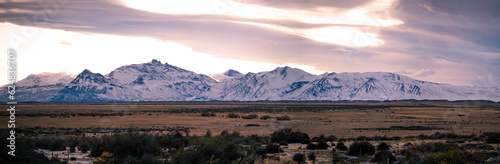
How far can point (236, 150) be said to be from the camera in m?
20.2

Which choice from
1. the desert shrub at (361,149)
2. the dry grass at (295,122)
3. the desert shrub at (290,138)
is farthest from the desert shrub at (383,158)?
the dry grass at (295,122)

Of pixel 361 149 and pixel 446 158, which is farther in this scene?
pixel 361 149

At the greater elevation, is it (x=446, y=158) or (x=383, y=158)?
(x=446, y=158)

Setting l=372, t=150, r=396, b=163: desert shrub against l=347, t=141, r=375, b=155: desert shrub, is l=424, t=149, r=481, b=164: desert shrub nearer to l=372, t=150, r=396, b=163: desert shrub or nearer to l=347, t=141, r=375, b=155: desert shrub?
l=372, t=150, r=396, b=163: desert shrub

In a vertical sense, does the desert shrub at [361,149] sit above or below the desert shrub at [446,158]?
below

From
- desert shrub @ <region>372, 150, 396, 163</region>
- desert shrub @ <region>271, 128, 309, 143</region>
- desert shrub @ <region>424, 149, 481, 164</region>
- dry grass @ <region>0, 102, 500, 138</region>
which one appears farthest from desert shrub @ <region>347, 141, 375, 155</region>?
dry grass @ <region>0, 102, 500, 138</region>

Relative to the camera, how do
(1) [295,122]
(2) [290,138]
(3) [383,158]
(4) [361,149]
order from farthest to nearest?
(1) [295,122] < (2) [290,138] < (4) [361,149] < (3) [383,158]

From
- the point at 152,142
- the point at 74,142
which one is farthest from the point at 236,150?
the point at 74,142

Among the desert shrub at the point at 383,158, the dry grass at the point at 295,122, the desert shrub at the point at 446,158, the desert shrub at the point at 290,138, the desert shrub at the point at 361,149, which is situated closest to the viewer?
the desert shrub at the point at 446,158

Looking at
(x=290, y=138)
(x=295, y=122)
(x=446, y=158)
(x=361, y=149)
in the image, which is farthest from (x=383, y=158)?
(x=295, y=122)

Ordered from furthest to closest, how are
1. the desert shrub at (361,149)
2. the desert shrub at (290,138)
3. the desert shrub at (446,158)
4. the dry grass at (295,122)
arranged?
the dry grass at (295,122), the desert shrub at (290,138), the desert shrub at (361,149), the desert shrub at (446,158)

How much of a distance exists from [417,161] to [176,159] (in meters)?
11.2

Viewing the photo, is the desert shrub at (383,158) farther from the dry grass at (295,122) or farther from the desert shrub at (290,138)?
the dry grass at (295,122)

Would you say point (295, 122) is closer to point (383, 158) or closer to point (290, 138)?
point (290, 138)
